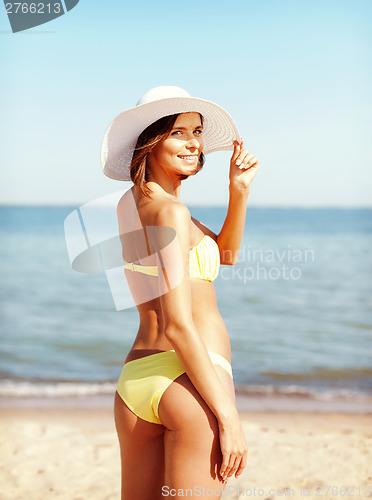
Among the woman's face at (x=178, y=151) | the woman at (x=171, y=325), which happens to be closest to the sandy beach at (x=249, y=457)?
the woman at (x=171, y=325)

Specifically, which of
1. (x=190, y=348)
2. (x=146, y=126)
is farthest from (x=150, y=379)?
(x=146, y=126)

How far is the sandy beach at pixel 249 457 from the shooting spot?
3777 mm

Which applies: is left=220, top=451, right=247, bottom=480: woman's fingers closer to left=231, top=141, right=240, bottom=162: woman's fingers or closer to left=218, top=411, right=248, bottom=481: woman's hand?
left=218, top=411, right=248, bottom=481: woman's hand

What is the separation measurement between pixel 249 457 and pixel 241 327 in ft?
17.8

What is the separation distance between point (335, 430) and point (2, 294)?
9576 millimetres

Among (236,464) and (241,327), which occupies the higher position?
(236,464)

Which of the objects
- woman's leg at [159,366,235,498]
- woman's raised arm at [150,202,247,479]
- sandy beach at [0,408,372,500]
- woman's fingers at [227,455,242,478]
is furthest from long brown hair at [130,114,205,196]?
sandy beach at [0,408,372,500]

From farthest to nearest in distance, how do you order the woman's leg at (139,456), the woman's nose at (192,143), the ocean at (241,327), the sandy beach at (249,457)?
the ocean at (241,327) → the sandy beach at (249,457) → the woman's nose at (192,143) → the woman's leg at (139,456)

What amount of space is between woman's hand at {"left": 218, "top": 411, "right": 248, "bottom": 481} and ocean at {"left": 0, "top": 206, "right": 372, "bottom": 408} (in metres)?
3.92

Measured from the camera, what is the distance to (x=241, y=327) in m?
9.68

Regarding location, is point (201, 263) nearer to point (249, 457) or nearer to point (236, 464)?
point (236, 464)

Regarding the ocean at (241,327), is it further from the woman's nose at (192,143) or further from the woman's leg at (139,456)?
the woman's nose at (192,143)

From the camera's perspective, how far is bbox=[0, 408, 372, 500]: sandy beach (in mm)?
3777

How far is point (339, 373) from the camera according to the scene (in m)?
6.97
